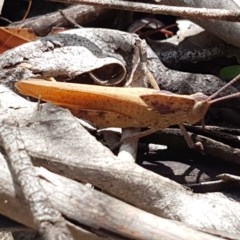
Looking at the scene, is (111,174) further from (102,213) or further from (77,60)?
(77,60)

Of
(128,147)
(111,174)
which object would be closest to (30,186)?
(111,174)

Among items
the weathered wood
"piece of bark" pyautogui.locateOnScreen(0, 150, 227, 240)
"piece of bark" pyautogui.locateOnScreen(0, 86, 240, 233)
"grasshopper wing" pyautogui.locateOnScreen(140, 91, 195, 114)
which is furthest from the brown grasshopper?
the weathered wood

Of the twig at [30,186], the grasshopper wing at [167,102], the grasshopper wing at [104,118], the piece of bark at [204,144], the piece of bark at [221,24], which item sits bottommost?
the piece of bark at [204,144]

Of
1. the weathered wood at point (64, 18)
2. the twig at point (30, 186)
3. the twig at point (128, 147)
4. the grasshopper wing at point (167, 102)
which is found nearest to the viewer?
the twig at point (30, 186)

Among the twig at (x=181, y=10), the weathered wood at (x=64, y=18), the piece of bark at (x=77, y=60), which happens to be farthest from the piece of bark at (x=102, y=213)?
the weathered wood at (x=64, y=18)

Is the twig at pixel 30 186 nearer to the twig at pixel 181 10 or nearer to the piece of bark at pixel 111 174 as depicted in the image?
the piece of bark at pixel 111 174
